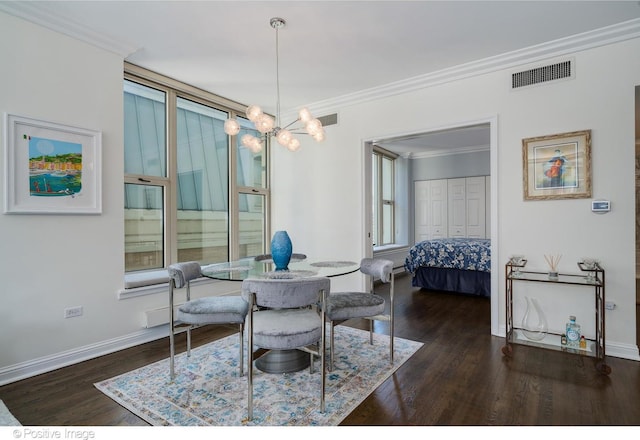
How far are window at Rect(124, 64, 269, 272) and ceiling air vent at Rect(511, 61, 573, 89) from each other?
2676 millimetres

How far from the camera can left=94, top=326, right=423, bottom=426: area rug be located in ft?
6.54

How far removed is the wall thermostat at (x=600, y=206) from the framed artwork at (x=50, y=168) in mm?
4315

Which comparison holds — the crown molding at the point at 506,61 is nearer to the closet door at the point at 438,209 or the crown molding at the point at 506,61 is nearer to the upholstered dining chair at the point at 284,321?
the upholstered dining chair at the point at 284,321

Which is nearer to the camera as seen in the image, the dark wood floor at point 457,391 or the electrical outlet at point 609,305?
the dark wood floor at point 457,391

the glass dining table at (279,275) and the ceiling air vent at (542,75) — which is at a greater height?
the ceiling air vent at (542,75)

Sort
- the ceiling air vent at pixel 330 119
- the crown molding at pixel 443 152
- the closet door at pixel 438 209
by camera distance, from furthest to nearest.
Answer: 1. the closet door at pixel 438 209
2. the crown molding at pixel 443 152
3. the ceiling air vent at pixel 330 119

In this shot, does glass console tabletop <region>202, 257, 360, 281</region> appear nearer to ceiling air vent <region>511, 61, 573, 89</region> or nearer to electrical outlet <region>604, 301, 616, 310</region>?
electrical outlet <region>604, 301, 616, 310</region>

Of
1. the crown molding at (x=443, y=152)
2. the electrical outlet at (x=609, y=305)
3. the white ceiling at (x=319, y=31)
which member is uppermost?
the white ceiling at (x=319, y=31)

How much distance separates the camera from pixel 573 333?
2857 mm

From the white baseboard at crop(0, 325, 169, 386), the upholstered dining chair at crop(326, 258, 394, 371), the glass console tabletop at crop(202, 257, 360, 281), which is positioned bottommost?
the white baseboard at crop(0, 325, 169, 386)

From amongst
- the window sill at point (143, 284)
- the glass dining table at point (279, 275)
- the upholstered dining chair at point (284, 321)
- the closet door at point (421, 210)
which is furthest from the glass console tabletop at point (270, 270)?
the closet door at point (421, 210)

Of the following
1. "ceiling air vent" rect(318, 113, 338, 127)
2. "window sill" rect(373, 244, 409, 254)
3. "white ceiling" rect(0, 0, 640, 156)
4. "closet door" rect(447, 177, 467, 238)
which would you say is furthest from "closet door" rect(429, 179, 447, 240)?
"white ceiling" rect(0, 0, 640, 156)

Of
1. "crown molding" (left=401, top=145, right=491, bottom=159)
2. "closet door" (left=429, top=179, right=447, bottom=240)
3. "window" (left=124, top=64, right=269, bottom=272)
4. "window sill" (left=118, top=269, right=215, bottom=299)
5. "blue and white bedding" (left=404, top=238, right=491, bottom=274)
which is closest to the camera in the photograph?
"window sill" (left=118, top=269, right=215, bottom=299)

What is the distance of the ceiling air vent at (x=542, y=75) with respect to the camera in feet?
10.1
